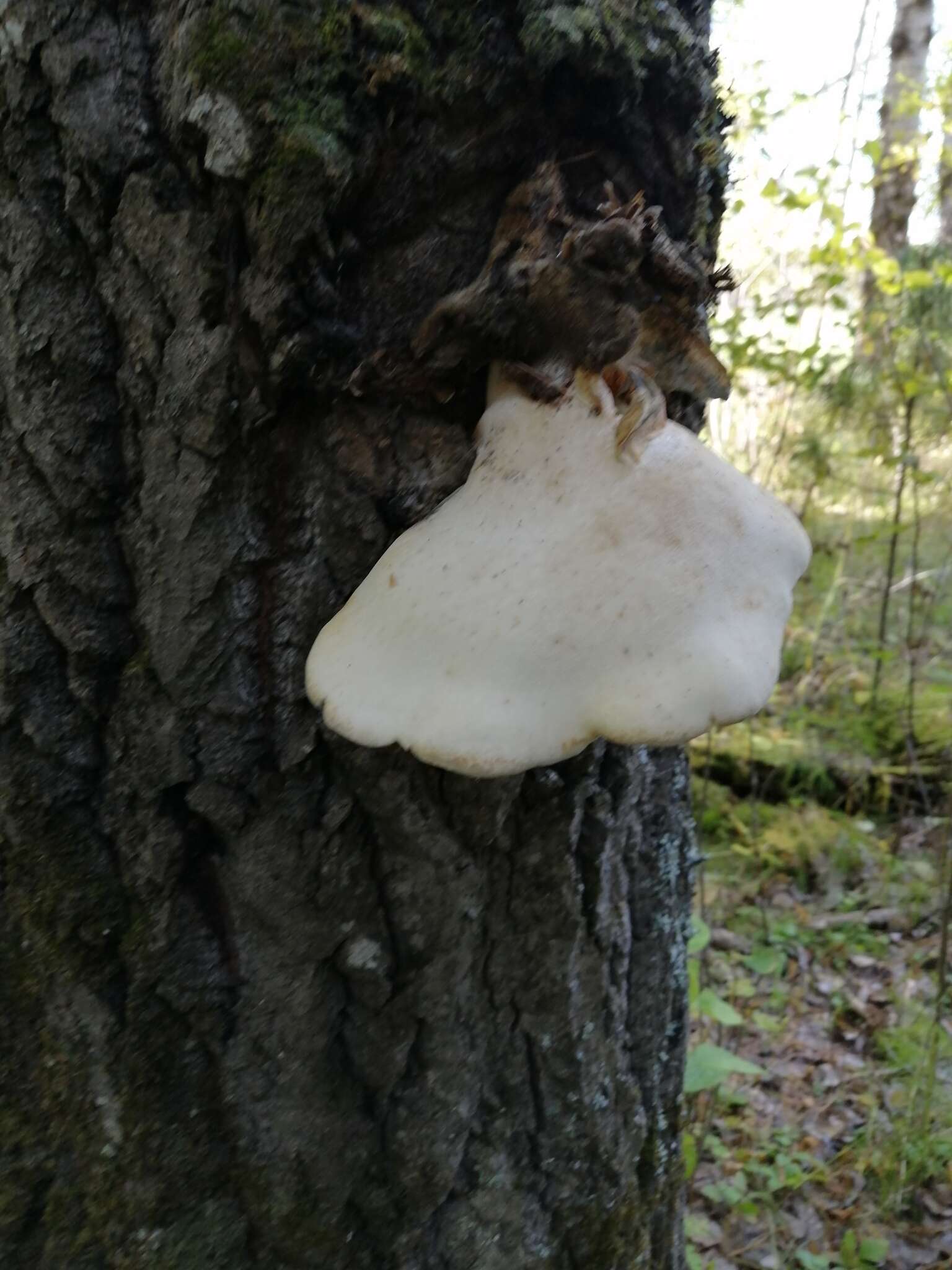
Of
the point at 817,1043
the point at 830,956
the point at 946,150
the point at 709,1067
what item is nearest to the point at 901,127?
the point at 946,150

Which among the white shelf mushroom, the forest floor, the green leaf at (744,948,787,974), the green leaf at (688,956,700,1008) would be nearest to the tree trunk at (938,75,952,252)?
the forest floor

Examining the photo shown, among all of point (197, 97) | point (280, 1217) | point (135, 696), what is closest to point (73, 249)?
point (197, 97)

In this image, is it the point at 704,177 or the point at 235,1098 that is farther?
the point at 235,1098

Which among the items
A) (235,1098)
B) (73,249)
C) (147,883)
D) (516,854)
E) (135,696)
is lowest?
(235,1098)

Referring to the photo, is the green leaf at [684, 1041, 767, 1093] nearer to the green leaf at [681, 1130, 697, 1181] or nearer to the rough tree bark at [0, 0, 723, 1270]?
the green leaf at [681, 1130, 697, 1181]

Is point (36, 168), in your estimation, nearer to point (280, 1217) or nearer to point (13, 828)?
point (13, 828)

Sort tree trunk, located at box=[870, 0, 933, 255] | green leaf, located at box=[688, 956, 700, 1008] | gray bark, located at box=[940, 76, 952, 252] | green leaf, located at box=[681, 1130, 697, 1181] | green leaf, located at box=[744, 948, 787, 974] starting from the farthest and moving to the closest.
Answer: tree trunk, located at box=[870, 0, 933, 255] < gray bark, located at box=[940, 76, 952, 252] < green leaf, located at box=[744, 948, 787, 974] < green leaf, located at box=[688, 956, 700, 1008] < green leaf, located at box=[681, 1130, 697, 1181]
